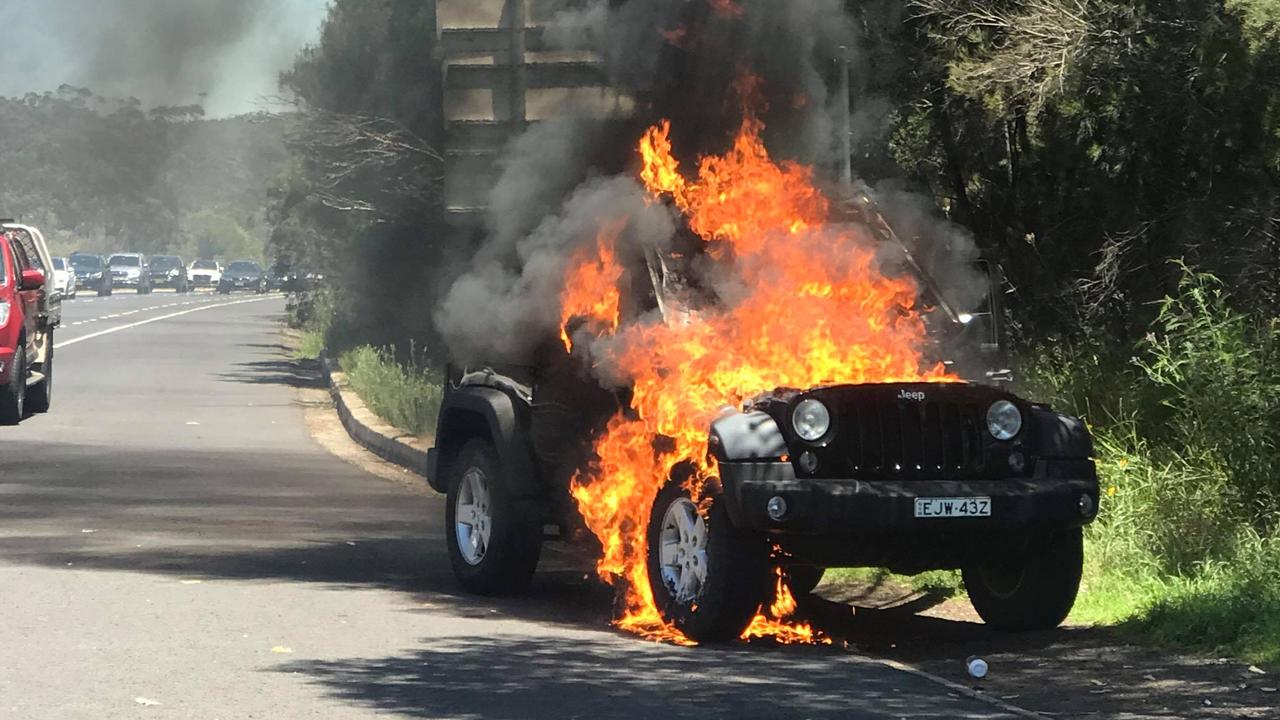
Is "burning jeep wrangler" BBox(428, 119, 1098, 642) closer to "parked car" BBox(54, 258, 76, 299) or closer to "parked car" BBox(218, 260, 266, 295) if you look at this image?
"parked car" BBox(54, 258, 76, 299)

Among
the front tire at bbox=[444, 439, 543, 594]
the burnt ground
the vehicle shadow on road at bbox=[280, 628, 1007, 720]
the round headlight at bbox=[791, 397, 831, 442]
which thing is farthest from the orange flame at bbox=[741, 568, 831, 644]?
Answer: the front tire at bbox=[444, 439, 543, 594]

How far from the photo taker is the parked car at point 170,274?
3841 inches

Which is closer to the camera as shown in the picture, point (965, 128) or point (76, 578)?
point (76, 578)

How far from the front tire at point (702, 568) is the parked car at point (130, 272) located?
79617 millimetres

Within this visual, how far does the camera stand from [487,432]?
10.5 metres

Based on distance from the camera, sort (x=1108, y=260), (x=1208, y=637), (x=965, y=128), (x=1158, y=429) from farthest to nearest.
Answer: (x=965, y=128)
(x=1108, y=260)
(x=1158, y=429)
(x=1208, y=637)

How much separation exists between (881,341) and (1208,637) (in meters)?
1.85

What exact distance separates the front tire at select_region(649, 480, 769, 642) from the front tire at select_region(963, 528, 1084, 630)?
1.05 m

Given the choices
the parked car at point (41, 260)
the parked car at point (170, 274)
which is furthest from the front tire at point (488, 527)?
the parked car at point (170, 274)

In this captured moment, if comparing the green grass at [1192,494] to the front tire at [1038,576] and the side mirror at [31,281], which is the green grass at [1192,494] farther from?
the side mirror at [31,281]

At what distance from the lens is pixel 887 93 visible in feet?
46.7

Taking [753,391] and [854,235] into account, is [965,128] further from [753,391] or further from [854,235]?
[753,391]

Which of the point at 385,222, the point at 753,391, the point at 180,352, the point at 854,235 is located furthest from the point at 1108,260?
the point at 180,352

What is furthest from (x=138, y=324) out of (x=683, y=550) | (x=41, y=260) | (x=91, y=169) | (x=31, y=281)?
(x=91, y=169)
